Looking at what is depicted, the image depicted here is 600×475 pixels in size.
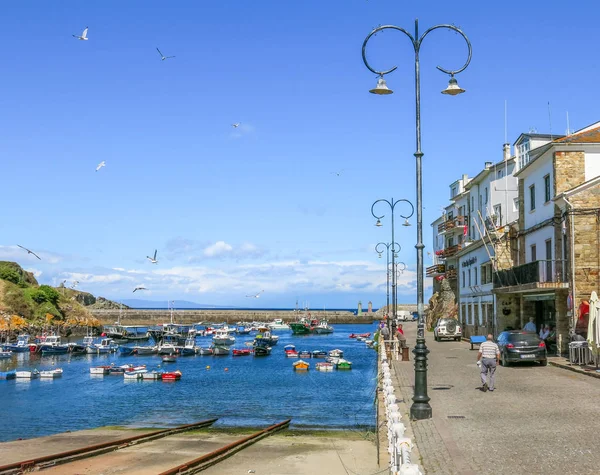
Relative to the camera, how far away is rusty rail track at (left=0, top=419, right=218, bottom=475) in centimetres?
2164

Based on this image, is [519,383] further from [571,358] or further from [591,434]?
[591,434]

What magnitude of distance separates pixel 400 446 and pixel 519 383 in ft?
52.8

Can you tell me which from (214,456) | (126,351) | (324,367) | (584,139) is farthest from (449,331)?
(126,351)

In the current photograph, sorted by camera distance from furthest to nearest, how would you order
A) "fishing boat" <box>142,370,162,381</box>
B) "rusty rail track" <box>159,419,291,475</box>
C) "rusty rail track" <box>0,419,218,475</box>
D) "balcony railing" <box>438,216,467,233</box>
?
1. "balcony railing" <box>438,216,467,233</box>
2. "fishing boat" <box>142,370,162,381</box>
3. "rusty rail track" <box>0,419,218,475</box>
4. "rusty rail track" <box>159,419,291,475</box>

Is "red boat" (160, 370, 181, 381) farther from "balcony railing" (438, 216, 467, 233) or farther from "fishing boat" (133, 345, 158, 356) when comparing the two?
"fishing boat" (133, 345, 158, 356)

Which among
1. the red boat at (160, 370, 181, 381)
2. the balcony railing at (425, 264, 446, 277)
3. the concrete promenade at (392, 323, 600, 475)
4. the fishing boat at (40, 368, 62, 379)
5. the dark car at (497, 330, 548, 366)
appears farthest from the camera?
the balcony railing at (425, 264, 446, 277)

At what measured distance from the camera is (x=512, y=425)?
1563cm

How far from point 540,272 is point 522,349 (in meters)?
5.84

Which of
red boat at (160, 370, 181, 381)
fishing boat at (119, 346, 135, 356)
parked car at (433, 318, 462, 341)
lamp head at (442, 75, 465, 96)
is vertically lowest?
fishing boat at (119, 346, 135, 356)

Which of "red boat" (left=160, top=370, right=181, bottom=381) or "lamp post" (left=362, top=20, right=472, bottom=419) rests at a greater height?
"lamp post" (left=362, top=20, right=472, bottom=419)

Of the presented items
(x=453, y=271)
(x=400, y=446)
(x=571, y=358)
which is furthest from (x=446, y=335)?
(x=400, y=446)

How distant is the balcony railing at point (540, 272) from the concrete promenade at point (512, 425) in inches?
291

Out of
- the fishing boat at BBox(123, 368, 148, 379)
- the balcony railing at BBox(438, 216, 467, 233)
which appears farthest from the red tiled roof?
the fishing boat at BBox(123, 368, 148, 379)

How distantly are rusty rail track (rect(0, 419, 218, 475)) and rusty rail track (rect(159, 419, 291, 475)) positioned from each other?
3.96 metres
